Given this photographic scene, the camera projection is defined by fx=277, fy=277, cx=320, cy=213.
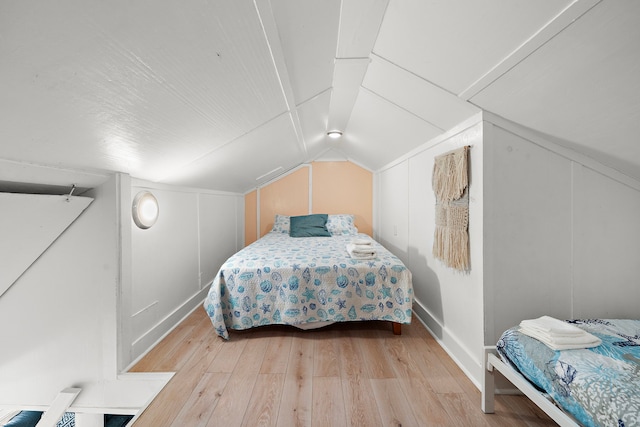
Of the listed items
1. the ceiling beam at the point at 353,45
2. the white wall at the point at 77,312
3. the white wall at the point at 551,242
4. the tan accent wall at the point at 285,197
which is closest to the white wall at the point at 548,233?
the white wall at the point at 551,242

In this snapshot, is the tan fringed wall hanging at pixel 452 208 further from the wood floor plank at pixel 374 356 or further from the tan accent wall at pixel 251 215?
the tan accent wall at pixel 251 215

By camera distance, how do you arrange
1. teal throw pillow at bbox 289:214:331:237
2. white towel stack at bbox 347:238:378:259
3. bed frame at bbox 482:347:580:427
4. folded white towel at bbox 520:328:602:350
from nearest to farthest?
bed frame at bbox 482:347:580:427
folded white towel at bbox 520:328:602:350
white towel stack at bbox 347:238:378:259
teal throw pillow at bbox 289:214:331:237

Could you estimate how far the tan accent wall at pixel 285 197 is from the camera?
4359 mm

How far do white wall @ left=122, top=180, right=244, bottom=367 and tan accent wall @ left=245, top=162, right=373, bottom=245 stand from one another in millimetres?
1161

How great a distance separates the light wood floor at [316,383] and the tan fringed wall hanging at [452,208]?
720mm

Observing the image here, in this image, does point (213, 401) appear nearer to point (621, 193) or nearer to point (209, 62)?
point (209, 62)

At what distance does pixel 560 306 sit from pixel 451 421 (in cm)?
90

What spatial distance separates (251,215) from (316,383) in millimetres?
3113

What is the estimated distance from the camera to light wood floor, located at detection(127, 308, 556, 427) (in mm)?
1398

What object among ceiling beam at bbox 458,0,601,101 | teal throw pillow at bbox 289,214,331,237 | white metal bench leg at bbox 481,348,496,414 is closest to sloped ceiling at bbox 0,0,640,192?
ceiling beam at bbox 458,0,601,101

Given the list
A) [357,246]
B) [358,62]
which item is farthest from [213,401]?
[358,62]

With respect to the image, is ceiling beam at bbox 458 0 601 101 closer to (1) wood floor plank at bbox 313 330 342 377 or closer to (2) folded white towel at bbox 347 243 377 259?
(2) folded white towel at bbox 347 243 377 259

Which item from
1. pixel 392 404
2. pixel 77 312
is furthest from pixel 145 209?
pixel 392 404

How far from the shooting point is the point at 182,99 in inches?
47.0
